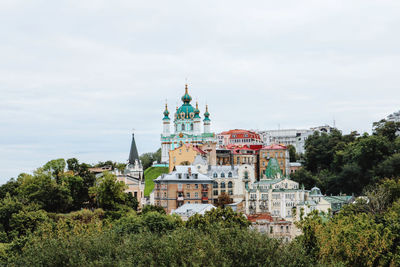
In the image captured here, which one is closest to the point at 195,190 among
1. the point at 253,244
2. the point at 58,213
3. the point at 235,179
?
the point at 235,179

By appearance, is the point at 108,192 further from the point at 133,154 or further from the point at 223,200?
the point at 133,154

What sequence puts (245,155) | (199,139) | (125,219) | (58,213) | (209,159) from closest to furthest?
(125,219) < (58,213) < (209,159) < (245,155) < (199,139)

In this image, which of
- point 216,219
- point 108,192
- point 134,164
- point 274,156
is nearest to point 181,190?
point 108,192

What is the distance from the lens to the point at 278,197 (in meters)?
73.6

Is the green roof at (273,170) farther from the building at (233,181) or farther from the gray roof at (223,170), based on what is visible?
the gray roof at (223,170)

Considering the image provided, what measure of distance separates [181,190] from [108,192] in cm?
1431

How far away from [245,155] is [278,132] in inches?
3173

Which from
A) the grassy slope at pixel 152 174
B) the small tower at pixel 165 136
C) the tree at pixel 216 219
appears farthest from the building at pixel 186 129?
the tree at pixel 216 219

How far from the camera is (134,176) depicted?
93062 mm

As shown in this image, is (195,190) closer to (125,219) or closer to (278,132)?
(125,219)

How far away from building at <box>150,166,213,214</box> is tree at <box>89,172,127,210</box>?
10585 mm

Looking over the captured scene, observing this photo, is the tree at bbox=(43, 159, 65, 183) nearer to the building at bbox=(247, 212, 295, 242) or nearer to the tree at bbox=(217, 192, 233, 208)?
the tree at bbox=(217, 192, 233, 208)

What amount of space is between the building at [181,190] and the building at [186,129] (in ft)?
125

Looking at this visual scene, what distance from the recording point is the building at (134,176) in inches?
3226
